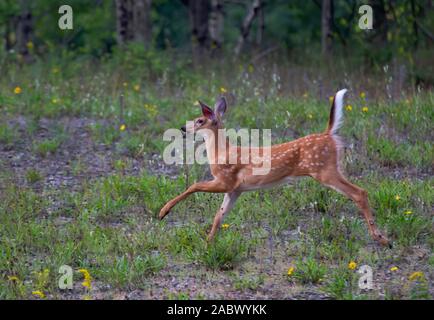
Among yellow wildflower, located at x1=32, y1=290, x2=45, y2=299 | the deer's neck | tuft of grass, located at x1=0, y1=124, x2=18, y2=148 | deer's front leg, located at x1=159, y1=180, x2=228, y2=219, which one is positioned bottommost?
yellow wildflower, located at x1=32, y1=290, x2=45, y2=299

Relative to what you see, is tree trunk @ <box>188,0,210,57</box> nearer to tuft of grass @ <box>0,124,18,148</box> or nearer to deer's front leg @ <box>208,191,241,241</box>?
tuft of grass @ <box>0,124,18,148</box>

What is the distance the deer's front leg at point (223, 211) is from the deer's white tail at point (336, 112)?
95cm

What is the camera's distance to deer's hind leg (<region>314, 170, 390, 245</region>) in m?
7.40

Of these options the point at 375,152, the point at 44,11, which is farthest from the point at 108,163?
the point at 44,11

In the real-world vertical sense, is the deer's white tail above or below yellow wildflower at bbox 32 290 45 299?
above

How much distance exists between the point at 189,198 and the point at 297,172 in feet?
4.61

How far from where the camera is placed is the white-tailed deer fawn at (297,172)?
24.5 feet

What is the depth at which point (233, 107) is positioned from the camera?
1138 cm

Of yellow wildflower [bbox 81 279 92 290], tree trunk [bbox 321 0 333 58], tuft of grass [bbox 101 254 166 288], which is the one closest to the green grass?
tuft of grass [bbox 101 254 166 288]

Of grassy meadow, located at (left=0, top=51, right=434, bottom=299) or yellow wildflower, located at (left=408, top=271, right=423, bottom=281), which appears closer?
yellow wildflower, located at (left=408, top=271, right=423, bottom=281)

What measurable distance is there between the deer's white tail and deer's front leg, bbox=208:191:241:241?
37.5 inches

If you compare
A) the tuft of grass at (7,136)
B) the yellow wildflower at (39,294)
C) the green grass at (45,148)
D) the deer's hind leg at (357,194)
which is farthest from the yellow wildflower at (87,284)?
the tuft of grass at (7,136)
